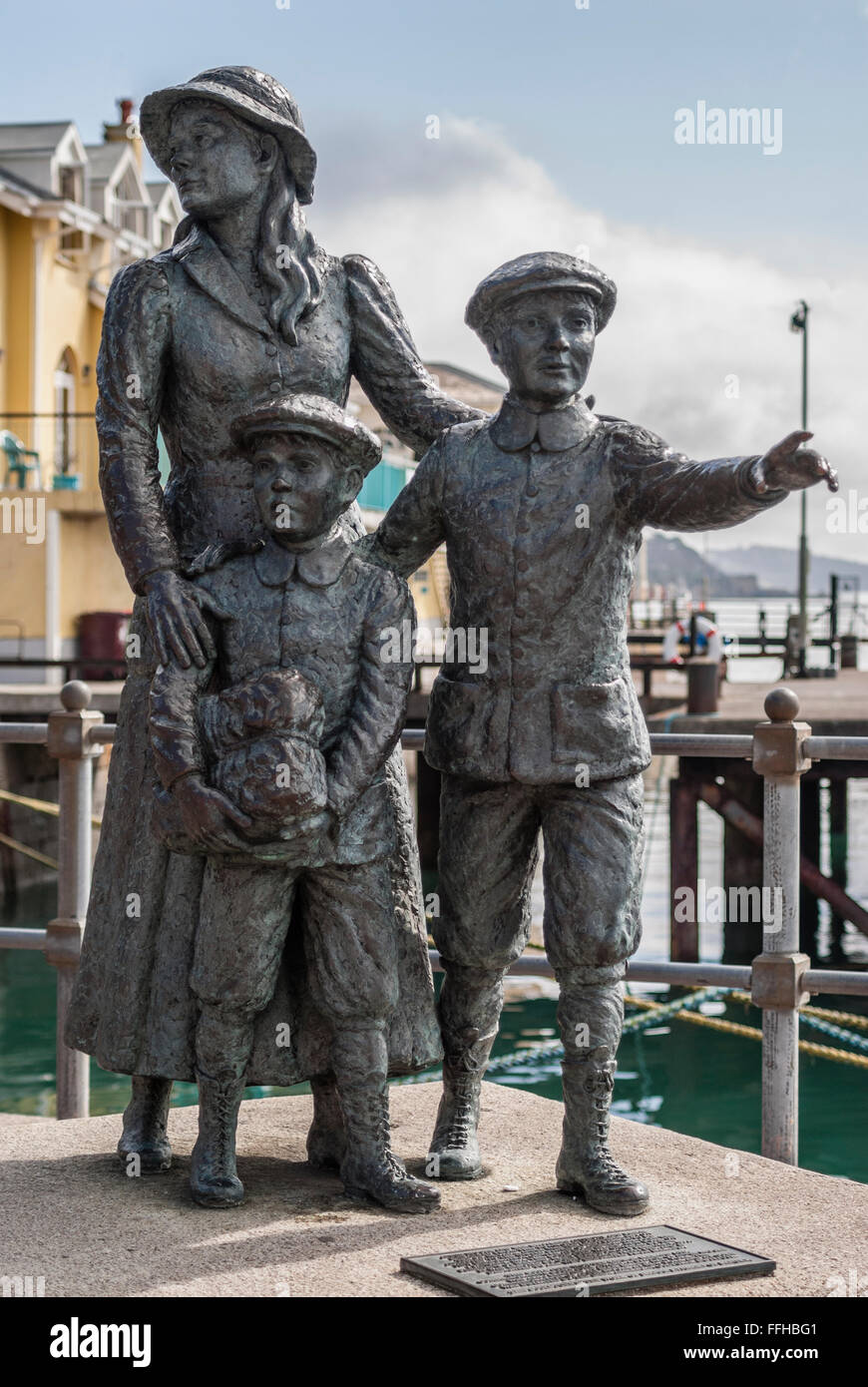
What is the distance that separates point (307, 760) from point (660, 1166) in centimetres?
153

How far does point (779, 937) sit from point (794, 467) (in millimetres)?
1740

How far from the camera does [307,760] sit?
4.05 meters

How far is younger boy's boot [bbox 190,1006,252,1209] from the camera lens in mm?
4273

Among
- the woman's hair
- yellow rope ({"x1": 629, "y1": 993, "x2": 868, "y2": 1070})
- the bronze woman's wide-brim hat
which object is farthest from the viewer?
yellow rope ({"x1": 629, "y1": 993, "x2": 868, "y2": 1070})

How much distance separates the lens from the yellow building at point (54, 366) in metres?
22.8

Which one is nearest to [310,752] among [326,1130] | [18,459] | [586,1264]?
[326,1130]

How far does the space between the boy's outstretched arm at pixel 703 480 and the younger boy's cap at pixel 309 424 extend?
23.8 inches

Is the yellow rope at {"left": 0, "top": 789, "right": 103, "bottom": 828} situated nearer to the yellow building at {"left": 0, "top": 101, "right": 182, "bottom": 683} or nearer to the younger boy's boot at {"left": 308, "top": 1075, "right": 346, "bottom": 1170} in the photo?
the younger boy's boot at {"left": 308, "top": 1075, "right": 346, "bottom": 1170}

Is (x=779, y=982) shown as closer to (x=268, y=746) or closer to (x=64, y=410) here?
(x=268, y=746)

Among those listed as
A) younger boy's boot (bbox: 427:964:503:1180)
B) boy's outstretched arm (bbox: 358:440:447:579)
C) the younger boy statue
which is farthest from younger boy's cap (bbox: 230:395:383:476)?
younger boy's boot (bbox: 427:964:503:1180)

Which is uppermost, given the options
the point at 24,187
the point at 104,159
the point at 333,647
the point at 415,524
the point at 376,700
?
the point at 104,159

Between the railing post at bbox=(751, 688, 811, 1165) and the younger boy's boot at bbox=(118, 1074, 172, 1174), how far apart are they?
1679 mm

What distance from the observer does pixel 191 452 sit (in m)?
4.65

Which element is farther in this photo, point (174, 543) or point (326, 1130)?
point (326, 1130)
